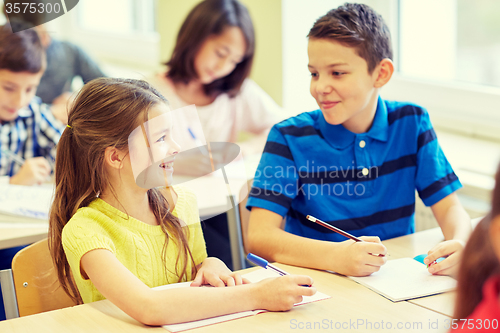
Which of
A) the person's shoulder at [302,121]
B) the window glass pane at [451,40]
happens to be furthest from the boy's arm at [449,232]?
the window glass pane at [451,40]

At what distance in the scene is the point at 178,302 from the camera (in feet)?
2.77

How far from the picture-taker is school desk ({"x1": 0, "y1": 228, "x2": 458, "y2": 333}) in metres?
0.81

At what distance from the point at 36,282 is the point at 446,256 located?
0.79 meters

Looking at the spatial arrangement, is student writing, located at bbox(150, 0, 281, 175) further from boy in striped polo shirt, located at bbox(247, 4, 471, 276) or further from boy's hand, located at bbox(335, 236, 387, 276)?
boy's hand, located at bbox(335, 236, 387, 276)

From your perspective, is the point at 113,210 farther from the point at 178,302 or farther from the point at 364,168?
the point at 364,168

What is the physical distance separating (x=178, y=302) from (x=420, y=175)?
70cm

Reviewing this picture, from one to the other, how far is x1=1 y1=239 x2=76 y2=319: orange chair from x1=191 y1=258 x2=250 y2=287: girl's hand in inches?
11.1

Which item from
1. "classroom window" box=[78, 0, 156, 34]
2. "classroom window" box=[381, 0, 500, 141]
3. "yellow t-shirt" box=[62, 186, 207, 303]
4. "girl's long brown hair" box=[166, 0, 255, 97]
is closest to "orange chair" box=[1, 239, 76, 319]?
"yellow t-shirt" box=[62, 186, 207, 303]

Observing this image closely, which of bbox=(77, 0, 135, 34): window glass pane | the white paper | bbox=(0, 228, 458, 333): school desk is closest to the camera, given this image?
bbox=(0, 228, 458, 333): school desk

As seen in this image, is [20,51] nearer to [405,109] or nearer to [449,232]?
[405,109]

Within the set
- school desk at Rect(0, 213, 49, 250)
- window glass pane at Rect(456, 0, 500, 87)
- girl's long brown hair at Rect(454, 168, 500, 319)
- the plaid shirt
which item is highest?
window glass pane at Rect(456, 0, 500, 87)

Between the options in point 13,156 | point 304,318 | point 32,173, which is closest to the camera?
point 304,318

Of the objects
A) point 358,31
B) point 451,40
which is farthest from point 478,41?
point 358,31

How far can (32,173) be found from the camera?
173 centimetres
